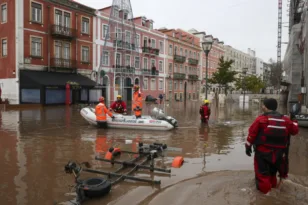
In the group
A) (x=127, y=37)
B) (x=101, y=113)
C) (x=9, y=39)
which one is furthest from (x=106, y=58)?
(x=101, y=113)

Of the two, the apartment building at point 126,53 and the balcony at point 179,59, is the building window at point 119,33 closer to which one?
the apartment building at point 126,53

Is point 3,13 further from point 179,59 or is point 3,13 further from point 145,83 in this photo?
point 179,59

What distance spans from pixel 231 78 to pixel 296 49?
9.95 meters

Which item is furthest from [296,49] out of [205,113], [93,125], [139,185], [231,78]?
[139,185]

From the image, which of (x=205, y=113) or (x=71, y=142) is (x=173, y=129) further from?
(x=71, y=142)

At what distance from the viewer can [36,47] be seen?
27.1 metres

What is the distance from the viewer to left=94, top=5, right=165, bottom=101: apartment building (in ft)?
92.6

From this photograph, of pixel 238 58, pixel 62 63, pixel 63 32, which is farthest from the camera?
pixel 238 58

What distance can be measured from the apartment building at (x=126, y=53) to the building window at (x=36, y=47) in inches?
234

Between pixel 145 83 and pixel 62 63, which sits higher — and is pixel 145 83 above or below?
below

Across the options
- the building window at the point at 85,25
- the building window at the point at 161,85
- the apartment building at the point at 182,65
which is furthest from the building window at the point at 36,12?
the apartment building at the point at 182,65

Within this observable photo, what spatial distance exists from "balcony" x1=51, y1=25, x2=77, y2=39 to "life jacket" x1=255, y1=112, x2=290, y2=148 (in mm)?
26863

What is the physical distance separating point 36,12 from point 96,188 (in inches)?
1046

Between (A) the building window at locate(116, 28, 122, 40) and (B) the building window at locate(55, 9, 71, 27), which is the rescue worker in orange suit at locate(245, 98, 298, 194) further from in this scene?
A: (B) the building window at locate(55, 9, 71, 27)
